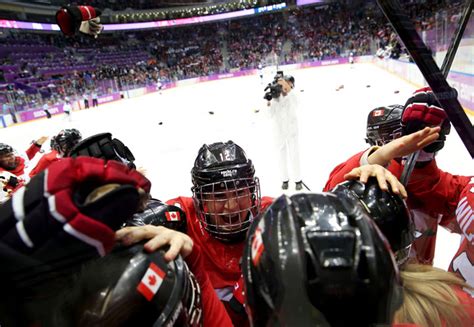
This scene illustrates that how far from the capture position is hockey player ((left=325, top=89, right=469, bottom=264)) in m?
1.22

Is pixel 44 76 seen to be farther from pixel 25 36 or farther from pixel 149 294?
pixel 149 294

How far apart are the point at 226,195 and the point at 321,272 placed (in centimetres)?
94

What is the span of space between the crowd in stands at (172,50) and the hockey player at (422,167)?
14964mm

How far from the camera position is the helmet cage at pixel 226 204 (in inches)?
58.0

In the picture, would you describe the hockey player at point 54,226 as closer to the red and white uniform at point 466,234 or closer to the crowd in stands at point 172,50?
the red and white uniform at point 466,234

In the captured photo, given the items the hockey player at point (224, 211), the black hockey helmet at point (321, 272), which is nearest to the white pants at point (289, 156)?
the hockey player at point (224, 211)

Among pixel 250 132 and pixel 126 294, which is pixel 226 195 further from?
pixel 250 132

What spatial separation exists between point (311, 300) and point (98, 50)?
30244 millimetres

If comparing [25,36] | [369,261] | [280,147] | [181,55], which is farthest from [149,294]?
[181,55]

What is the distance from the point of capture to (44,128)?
11.6 metres

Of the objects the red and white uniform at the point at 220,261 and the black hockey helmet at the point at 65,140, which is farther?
the black hockey helmet at the point at 65,140

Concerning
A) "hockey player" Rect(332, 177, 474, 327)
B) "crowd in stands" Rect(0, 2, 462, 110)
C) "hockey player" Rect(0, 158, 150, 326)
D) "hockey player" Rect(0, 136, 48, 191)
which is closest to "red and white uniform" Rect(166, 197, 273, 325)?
"hockey player" Rect(332, 177, 474, 327)

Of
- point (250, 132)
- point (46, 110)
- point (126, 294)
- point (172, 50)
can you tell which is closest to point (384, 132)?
point (126, 294)

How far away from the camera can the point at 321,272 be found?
57 centimetres
